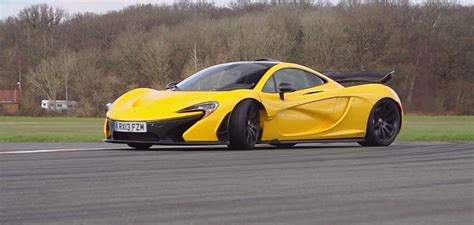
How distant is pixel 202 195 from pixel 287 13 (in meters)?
81.3

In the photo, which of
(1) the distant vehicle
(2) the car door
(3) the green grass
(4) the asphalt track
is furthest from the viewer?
(1) the distant vehicle

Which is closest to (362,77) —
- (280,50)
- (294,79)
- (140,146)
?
(294,79)

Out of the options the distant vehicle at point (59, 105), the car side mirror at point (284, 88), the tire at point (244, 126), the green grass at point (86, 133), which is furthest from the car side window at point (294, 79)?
the distant vehicle at point (59, 105)

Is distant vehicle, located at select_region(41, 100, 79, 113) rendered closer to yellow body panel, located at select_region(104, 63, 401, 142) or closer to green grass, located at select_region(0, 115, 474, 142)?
green grass, located at select_region(0, 115, 474, 142)

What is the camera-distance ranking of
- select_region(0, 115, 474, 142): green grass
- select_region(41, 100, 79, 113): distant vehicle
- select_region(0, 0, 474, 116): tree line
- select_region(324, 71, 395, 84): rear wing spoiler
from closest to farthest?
select_region(324, 71, 395, 84): rear wing spoiler, select_region(0, 115, 474, 142): green grass, select_region(0, 0, 474, 116): tree line, select_region(41, 100, 79, 113): distant vehicle

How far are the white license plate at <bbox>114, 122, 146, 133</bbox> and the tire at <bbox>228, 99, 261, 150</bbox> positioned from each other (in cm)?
105

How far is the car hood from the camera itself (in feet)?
30.5

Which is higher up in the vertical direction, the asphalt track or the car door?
the car door

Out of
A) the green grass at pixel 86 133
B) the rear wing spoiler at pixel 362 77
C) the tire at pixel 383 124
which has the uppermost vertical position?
the rear wing spoiler at pixel 362 77

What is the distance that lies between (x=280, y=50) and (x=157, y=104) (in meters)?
67.1

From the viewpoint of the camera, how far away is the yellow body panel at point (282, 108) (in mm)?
9273

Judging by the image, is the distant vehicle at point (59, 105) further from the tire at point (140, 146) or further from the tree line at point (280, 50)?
the tire at point (140, 146)

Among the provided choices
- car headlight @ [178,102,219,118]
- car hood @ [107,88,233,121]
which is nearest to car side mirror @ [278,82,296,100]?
car hood @ [107,88,233,121]

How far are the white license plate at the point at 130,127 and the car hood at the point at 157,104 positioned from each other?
0.06m
